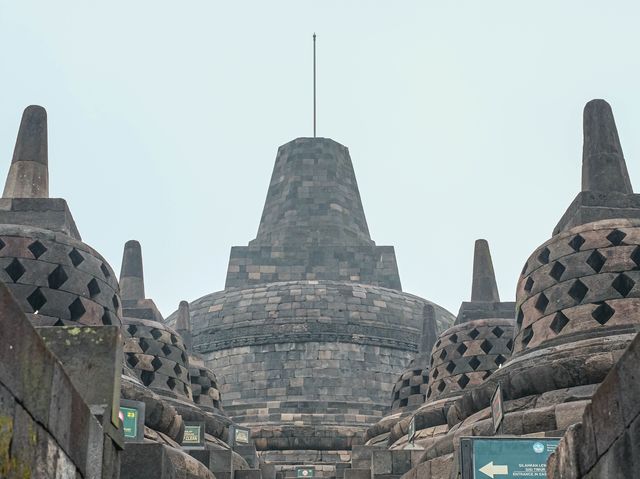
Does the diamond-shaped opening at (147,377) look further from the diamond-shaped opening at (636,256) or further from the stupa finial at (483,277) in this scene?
the diamond-shaped opening at (636,256)

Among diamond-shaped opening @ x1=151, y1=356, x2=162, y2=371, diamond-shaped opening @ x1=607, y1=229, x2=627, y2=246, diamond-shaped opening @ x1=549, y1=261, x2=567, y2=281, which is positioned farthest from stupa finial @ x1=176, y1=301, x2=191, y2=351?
diamond-shaped opening @ x1=607, y1=229, x2=627, y2=246

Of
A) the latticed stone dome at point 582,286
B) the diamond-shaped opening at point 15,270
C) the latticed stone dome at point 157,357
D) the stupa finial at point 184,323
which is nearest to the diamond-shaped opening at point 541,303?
the latticed stone dome at point 582,286

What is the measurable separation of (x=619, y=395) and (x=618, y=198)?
1193cm

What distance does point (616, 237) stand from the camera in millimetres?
15898

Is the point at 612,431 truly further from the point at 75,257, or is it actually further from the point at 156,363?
the point at 156,363

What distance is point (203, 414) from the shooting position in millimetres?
22484

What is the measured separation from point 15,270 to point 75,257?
1.00m

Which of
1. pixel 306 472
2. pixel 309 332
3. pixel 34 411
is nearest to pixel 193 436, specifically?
pixel 306 472

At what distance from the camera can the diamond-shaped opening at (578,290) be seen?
51.2 ft

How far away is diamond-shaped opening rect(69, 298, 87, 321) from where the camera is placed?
15.2 meters

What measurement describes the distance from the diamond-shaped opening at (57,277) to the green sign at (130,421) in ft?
12.6

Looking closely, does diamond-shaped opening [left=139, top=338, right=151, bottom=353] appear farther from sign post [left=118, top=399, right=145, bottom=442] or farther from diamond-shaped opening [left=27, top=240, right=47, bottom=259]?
sign post [left=118, top=399, right=145, bottom=442]

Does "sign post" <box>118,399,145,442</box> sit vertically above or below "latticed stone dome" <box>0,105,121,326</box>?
below

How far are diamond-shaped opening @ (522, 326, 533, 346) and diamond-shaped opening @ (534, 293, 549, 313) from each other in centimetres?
34
